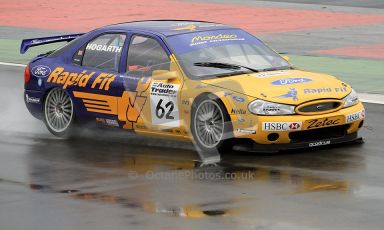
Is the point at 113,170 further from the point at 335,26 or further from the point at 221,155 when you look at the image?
the point at 335,26

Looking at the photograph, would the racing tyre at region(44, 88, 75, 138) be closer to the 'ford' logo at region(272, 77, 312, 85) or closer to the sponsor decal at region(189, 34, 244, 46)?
the sponsor decal at region(189, 34, 244, 46)

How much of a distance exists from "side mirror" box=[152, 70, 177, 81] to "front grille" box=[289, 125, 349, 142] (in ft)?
5.08

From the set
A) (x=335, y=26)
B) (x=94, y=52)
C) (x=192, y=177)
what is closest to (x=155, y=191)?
(x=192, y=177)

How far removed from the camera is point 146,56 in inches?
497

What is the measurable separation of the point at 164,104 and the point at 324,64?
8630 mm

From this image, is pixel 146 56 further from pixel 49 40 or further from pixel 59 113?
pixel 49 40

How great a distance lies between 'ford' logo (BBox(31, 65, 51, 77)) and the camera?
44.7ft

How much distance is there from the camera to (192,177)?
35.0 feet

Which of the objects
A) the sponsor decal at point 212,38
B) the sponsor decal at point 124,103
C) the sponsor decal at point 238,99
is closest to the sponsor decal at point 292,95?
the sponsor decal at point 238,99

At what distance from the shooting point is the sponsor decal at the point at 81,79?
1280 cm

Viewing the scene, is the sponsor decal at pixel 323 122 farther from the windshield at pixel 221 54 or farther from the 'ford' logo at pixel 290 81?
the windshield at pixel 221 54

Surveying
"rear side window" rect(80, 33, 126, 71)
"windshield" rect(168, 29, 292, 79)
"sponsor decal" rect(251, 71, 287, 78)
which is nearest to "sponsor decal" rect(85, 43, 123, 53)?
"rear side window" rect(80, 33, 126, 71)

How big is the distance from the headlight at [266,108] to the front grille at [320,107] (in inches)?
7.6

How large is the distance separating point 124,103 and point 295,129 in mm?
2169
